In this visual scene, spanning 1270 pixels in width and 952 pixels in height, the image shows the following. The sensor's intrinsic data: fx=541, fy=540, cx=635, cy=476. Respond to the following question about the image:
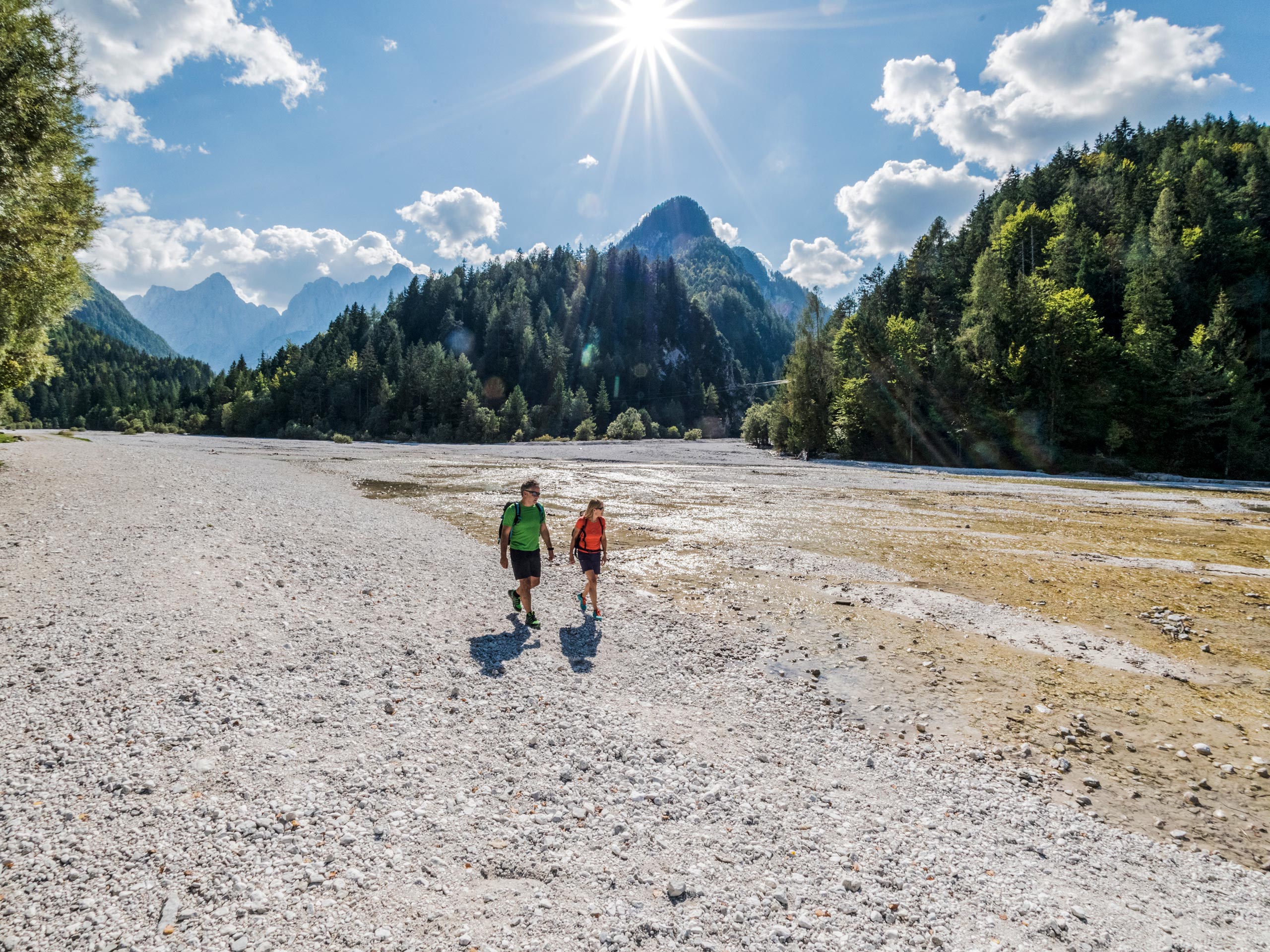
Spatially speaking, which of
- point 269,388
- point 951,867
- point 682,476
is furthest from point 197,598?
point 269,388

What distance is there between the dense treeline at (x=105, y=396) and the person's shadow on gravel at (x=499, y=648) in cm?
14504

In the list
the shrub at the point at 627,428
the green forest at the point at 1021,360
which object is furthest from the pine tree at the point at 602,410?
the shrub at the point at 627,428

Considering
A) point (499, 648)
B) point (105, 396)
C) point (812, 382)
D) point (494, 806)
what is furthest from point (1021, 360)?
point (105, 396)

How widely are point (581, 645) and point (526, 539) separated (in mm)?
2221

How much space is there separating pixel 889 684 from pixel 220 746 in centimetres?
921

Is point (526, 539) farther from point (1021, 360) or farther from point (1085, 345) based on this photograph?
point (1085, 345)

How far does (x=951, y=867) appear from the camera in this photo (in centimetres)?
488

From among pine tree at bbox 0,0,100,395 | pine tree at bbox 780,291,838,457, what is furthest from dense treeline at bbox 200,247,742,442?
pine tree at bbox 0,0,100,395

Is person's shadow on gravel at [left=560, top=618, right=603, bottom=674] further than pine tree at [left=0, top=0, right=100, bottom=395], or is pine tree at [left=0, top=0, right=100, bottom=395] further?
pine tree at [left=0, top=0, right=100, bottom=395]

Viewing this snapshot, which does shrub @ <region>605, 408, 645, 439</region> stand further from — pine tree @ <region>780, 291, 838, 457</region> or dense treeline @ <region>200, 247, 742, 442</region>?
pine tree @ <region>780, 291, 838, 457</region>

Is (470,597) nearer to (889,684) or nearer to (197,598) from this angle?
(197,598)

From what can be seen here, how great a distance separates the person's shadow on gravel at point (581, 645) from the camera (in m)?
9.14

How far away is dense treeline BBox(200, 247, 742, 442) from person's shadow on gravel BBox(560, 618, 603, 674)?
99.6 metres

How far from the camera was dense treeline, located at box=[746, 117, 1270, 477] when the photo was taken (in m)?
46.8
